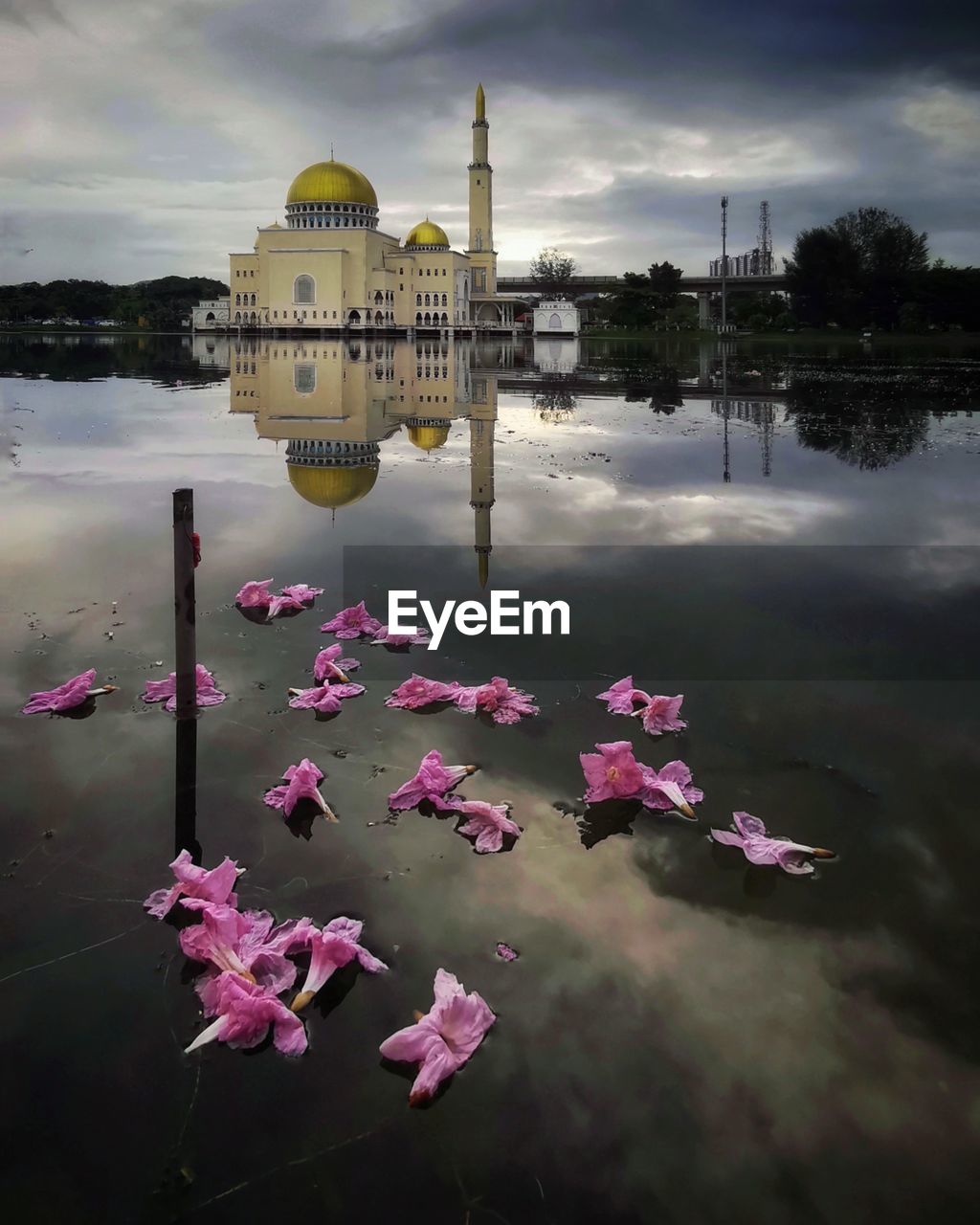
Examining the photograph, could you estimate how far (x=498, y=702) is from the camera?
19.1 feet

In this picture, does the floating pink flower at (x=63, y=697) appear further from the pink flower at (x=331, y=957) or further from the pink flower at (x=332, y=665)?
the pink flower at (x=331, y=957)

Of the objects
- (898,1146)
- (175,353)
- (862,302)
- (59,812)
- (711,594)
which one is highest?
(862,302)

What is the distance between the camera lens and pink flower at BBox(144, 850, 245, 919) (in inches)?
152

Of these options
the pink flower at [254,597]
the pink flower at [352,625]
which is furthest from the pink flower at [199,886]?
the pink flower at [254,597]

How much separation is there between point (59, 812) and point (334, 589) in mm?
3882

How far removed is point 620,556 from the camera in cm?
916

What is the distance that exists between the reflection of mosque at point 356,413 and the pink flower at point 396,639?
139 centimetres

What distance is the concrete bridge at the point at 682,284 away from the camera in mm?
110875

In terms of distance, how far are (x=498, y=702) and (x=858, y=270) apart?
84547mm

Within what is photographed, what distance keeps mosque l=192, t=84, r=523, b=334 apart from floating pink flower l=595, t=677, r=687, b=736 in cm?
7203

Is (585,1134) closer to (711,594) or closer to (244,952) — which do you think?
(244,952)

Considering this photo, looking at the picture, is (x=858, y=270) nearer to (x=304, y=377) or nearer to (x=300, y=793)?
(x=304, y=377)

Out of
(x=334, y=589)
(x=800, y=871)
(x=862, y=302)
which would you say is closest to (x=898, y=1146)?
(x=800, y=871)

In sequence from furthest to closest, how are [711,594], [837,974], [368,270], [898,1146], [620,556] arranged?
[368,270], [620,556], [711,594], [837,974], [898,1146]
